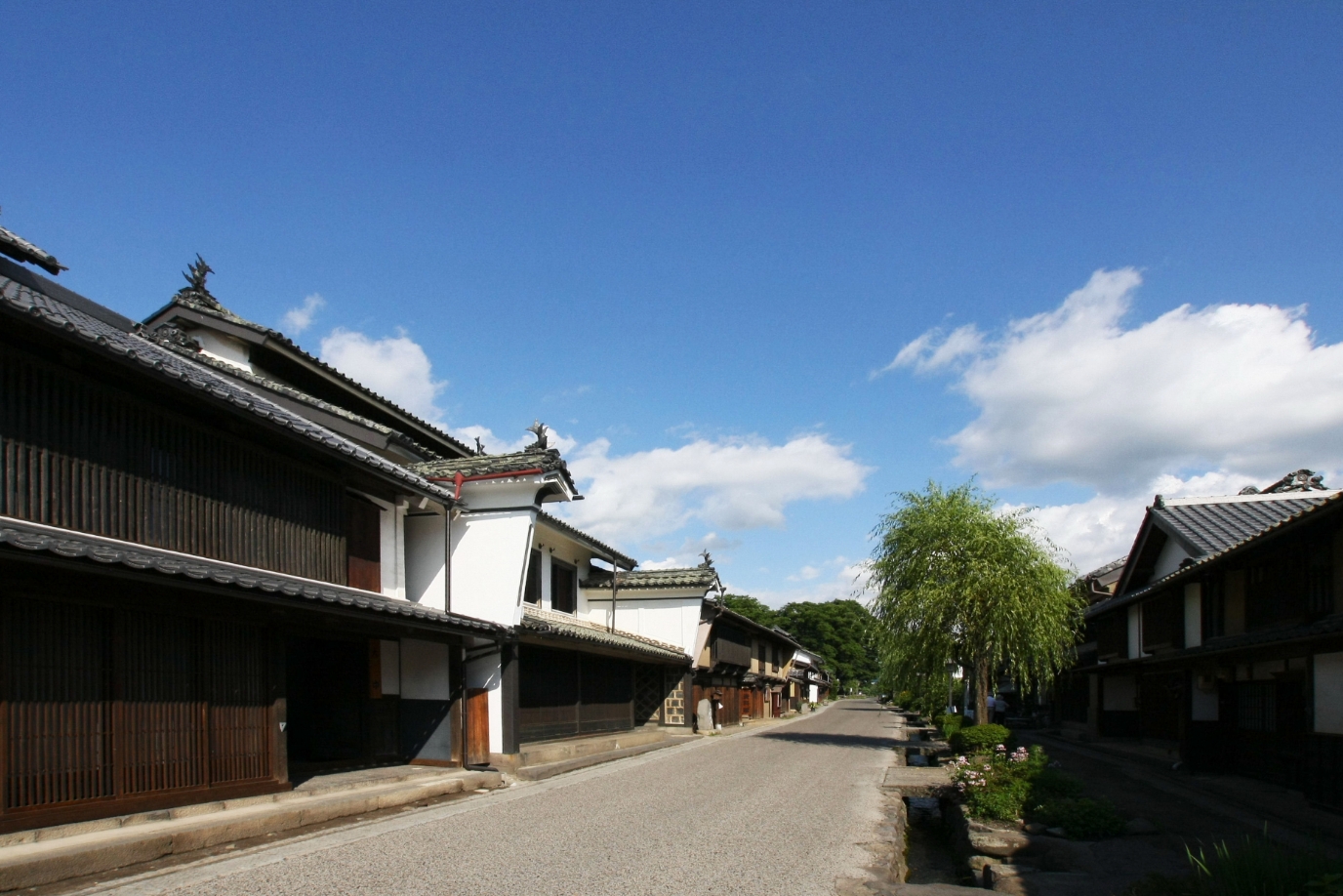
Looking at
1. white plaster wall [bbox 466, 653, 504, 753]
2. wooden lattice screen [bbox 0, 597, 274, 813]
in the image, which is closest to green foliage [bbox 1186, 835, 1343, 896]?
wooden lattice screen [bbox 0, 597, 274, 813]

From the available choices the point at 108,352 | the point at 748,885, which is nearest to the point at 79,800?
the point at 108,352

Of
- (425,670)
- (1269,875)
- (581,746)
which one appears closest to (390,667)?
(425,670)

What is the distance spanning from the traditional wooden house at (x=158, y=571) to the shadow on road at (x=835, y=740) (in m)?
17.8

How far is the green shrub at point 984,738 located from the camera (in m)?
21.3

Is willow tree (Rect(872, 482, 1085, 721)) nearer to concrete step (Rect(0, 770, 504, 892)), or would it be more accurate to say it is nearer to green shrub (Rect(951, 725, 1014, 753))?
green shrub (Rect(951, 725, 1014, 753))

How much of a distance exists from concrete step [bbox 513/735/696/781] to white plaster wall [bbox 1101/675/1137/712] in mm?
15497

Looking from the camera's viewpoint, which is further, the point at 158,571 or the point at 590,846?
the point at 590,846

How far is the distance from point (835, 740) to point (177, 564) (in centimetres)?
2727

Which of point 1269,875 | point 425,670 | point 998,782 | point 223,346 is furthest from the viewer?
point 223,346

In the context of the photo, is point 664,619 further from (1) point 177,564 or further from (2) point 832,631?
(2) point 832,631

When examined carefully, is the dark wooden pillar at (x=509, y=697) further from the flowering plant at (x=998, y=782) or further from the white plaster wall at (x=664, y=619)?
the white plaster wall at (x=664, y=619)

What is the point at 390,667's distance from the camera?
1727 cm

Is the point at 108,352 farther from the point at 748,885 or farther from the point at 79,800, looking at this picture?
the point at 748,885

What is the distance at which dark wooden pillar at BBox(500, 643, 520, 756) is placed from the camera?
18.4 metres
